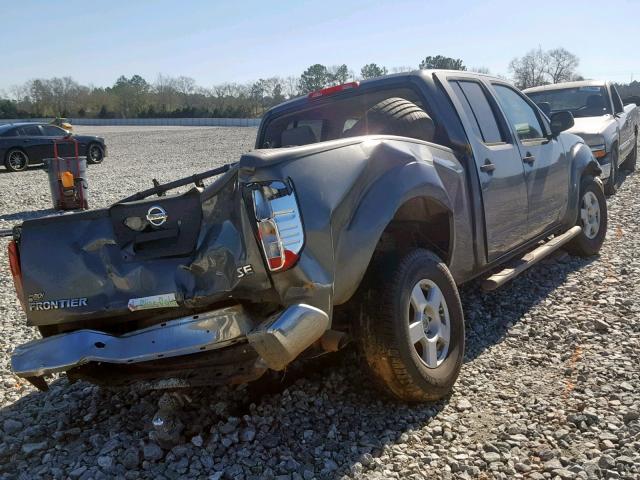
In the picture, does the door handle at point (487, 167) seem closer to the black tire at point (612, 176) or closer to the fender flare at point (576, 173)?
the fender flare at point (576, 173)

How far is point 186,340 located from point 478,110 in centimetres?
290

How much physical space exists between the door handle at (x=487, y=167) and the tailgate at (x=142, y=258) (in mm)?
2024

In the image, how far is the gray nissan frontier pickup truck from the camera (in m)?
2.66

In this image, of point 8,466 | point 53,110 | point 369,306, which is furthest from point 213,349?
point 53,110

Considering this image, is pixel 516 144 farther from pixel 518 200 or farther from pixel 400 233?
pixel 400 233

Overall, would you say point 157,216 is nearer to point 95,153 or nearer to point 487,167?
point 487,167

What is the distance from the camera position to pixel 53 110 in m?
68.3

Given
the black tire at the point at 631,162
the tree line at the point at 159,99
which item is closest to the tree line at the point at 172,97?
the tree line at the point at 159,99

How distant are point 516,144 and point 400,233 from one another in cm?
169

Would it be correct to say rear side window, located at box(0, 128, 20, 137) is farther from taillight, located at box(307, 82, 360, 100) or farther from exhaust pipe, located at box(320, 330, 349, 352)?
exhaust pipe, located at box(320, 330, 349, 352)

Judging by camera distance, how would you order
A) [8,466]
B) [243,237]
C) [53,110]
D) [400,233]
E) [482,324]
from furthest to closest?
[53,110] < [482,324] < [400,233] < [8,466] < [243,237]

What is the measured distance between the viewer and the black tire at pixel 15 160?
1869 cm

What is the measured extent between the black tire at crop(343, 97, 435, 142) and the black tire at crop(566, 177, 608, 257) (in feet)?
8.89

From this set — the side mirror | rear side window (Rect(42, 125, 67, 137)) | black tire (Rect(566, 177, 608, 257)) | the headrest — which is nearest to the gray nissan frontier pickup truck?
the headrest
